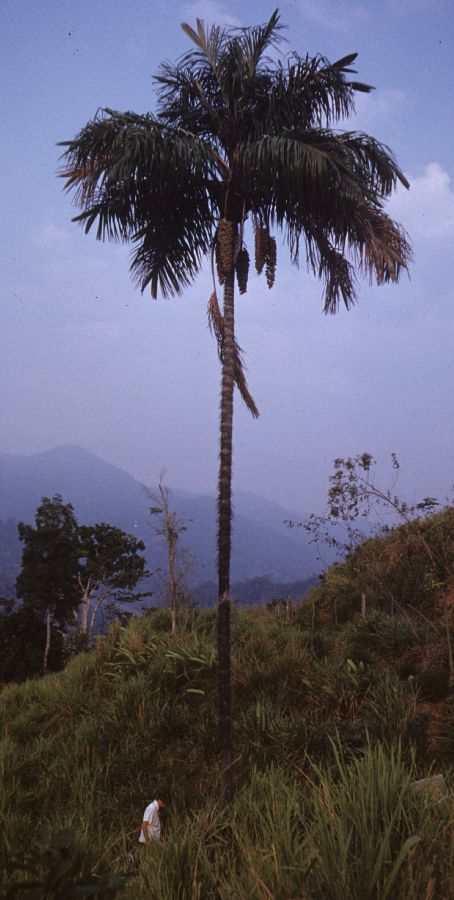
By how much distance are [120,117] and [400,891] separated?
640 centimetres

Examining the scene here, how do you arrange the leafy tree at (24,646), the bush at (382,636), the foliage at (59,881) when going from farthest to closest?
the leafy tree at (24,646)
the bush at (382,636)
the foliage at (59,881)

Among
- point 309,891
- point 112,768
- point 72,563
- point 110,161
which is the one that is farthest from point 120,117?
point 72,563

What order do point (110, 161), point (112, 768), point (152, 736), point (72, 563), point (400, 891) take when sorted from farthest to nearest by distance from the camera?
point (72, 563) → point (152, 736) → point (112, 768) → point (110, 161) → point (400, 891)

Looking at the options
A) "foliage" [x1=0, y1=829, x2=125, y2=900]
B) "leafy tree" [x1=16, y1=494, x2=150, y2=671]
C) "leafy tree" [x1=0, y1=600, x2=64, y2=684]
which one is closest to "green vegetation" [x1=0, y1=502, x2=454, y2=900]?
"foliage" [x1=0, y1=829, x2=125, y2=900]

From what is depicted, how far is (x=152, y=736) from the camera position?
7121 millimetres

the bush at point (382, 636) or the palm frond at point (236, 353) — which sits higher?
the palm frond at point (236, 353)

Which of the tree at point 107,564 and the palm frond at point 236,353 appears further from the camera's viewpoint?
the tree at point 107,564

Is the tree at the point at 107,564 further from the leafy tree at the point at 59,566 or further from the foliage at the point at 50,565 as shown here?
the foliage at the point at 50,565

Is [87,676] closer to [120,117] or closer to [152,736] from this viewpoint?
[152,736]

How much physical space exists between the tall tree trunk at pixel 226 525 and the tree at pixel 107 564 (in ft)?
77.2

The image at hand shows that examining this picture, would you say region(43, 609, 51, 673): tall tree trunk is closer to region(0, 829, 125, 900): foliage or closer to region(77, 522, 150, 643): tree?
region(77, 522, 150, 643): tree

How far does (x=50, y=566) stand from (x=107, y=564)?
410 centimetres

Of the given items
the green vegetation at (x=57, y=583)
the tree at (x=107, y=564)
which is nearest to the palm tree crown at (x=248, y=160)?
the green vegetation at (x=57, y=583)

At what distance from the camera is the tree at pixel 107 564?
2883cm
